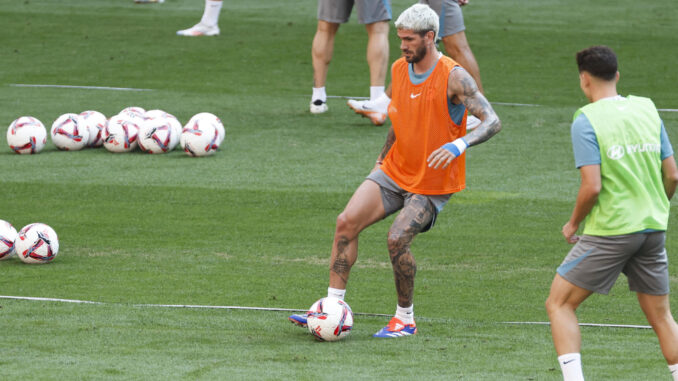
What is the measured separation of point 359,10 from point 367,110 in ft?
3.83

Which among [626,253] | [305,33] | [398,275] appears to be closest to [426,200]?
[398,275]

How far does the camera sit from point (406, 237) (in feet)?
23.3

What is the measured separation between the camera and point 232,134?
14.0 metres

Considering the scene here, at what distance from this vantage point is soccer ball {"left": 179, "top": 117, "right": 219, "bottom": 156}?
1271 centimetres

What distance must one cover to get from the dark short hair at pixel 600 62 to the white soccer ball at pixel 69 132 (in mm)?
8476

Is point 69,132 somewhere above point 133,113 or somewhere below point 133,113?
below

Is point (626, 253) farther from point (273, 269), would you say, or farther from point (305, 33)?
point (305, 33)

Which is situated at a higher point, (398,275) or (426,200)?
(426,200)

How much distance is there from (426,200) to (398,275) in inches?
18.9

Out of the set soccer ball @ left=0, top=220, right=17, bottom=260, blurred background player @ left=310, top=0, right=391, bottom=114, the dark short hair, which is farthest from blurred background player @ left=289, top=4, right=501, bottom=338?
blurred background player @ left=310, top=0, right=391, bottom=114

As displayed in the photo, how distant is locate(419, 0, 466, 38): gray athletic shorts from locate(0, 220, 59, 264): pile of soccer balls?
19.3ft

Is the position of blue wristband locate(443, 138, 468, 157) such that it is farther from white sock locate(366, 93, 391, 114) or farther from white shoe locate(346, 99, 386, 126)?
white shoe locate(346, 99, 386, 126)

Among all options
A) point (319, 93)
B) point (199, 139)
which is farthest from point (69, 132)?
point (319, 93)

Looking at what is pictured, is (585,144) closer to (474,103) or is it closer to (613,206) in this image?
(613,206)
